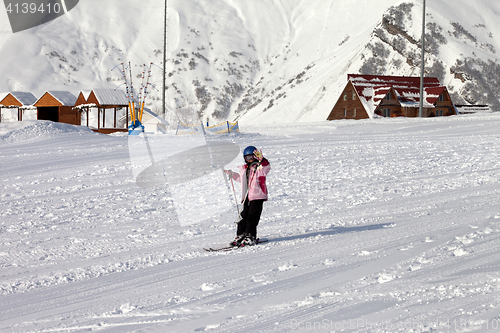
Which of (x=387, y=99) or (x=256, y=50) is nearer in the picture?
(x=387, y=99)

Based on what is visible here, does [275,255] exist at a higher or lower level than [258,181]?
lower

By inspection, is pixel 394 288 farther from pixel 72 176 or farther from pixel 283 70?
pixel 283 70

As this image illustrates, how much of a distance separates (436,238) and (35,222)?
269 inches

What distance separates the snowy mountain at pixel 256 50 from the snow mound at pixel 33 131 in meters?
28.8

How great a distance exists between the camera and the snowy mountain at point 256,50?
2159 inches

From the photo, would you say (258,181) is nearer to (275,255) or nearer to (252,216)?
(252,216)

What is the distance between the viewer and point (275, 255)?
6.65 m

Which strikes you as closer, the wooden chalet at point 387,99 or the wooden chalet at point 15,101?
the wooden chalet at point 15,101

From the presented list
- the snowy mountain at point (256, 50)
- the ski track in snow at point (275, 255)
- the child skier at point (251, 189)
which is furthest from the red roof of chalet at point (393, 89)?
the child skier at point (251, 189)

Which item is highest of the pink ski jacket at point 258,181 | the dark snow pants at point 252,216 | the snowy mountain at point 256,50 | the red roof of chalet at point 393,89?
the snowy mountain at point 256,50

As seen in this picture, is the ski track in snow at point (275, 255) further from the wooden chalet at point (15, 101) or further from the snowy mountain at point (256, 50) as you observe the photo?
the snowy mountain at point (256, 50)

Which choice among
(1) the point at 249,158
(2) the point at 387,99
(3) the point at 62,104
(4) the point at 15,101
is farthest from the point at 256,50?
(1) the point at 249,158

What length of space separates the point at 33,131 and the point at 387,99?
100 feet

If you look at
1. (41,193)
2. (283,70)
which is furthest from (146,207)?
(283,70)
